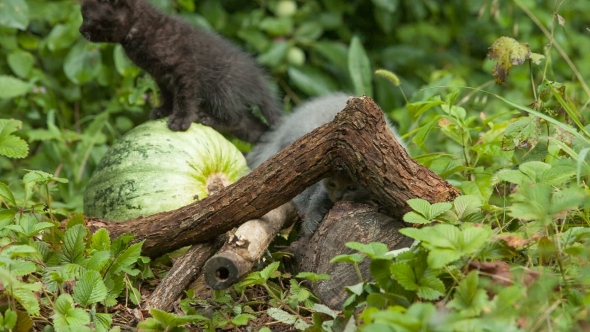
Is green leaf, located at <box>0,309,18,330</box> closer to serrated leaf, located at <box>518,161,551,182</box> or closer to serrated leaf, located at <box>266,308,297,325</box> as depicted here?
serrated leaf, located at <box>266,308,297,325</box>

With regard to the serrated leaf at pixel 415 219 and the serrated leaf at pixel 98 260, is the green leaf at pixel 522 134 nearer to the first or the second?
the serrated leaf at pixel 415 219

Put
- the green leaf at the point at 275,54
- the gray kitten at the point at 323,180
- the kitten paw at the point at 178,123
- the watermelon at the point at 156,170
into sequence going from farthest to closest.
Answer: the green leaf at the point at 275,54, the kitten paw at the point at 178,123, the watermelon at the point at 156,170, the gray kitten at the point at 323,180

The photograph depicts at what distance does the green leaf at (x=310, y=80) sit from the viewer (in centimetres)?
458

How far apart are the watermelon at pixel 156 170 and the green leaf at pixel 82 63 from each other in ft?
3.89

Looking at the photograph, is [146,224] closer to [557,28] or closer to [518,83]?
[518,83]

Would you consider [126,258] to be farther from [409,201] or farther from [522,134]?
[522,134]

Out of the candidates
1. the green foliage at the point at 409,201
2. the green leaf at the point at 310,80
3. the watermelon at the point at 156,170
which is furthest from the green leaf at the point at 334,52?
the watermelon at the point at 156,170

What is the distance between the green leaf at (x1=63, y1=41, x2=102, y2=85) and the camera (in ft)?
13.5

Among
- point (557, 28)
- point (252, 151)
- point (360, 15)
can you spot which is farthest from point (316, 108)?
point (557, 28)

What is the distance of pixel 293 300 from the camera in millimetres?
2148

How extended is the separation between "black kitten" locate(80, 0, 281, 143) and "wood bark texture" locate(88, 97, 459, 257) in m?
0.90

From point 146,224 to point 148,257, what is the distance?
0.37 feet

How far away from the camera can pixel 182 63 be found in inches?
130

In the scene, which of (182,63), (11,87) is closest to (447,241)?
(182,63)
